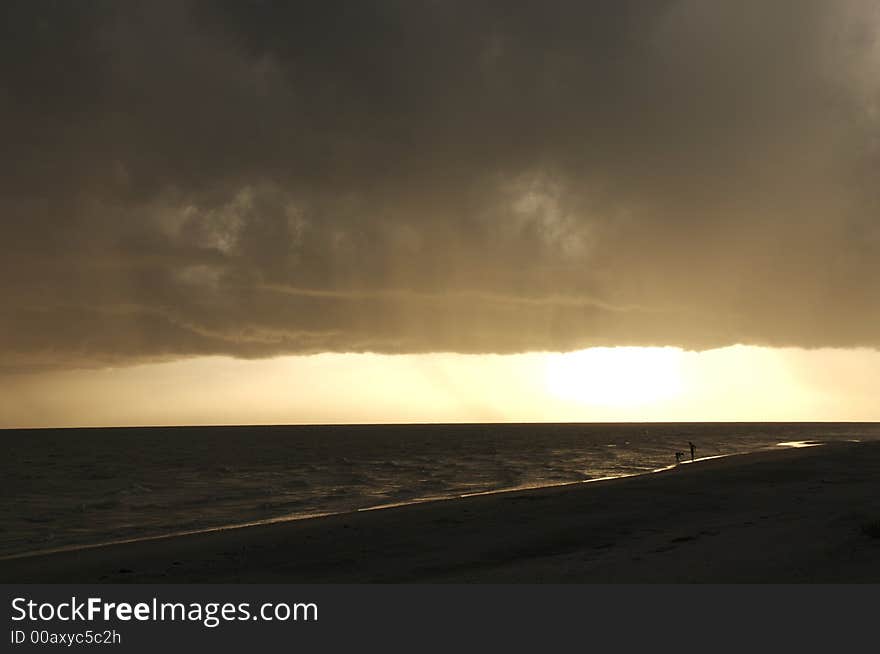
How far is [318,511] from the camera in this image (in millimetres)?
36312

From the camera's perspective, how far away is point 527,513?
95.1 feet

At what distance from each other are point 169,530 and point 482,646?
938 inches

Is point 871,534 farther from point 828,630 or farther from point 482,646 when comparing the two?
point 482,646

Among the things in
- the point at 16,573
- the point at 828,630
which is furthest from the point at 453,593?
the point at 16,573

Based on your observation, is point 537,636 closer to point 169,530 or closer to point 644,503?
point 644,503

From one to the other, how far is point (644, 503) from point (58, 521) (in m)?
29.8

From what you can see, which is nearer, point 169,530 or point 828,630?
point 828,630

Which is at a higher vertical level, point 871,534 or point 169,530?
point 871,534

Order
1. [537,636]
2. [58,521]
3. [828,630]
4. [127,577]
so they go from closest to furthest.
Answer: [828,630] < [537,636] < [127,577] < [58,521]

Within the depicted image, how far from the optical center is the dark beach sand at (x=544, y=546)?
16.1m

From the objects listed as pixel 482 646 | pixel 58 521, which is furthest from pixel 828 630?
pixel 58 521

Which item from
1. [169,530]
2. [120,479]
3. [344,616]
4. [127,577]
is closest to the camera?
[344,616]

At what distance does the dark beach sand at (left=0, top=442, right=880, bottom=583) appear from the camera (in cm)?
1614

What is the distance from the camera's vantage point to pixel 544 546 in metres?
21.0
